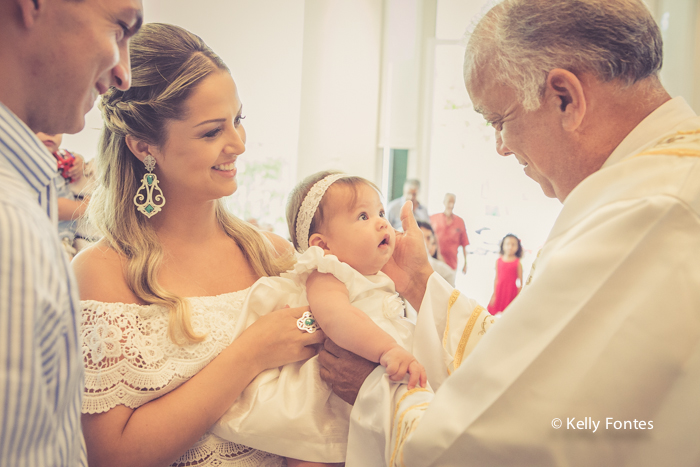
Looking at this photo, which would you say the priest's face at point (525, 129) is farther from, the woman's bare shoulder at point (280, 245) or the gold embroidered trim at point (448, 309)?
the woman's bare shoulder at point (280, 245)

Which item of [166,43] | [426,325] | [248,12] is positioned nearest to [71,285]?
[166,43]

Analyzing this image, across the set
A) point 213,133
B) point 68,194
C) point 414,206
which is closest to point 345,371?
point 213,133

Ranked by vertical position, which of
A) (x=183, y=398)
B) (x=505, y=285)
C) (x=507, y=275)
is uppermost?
(x=183, y=398)

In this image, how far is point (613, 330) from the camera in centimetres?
109

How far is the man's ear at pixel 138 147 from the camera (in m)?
1.83

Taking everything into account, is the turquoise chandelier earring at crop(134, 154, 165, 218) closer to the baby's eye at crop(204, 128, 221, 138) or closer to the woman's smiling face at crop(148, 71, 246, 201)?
the woman's smiling face at crop(148, 71, 246, 201)

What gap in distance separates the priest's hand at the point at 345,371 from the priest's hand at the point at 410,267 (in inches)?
21.6

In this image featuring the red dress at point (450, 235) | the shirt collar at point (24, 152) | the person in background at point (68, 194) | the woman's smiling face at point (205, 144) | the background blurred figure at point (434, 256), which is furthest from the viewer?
the red dress at point (450, 235)

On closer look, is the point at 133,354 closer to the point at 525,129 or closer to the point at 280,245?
the point at 280,245

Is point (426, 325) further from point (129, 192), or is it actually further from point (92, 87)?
point (92, 87)

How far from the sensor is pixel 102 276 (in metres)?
1.63

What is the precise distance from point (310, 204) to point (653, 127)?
118cm

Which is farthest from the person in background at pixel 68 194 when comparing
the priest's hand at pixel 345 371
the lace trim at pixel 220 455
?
the priest's hand at pixel 345 371

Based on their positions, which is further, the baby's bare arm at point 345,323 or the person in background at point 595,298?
the baby's bare arm at point 345,323
